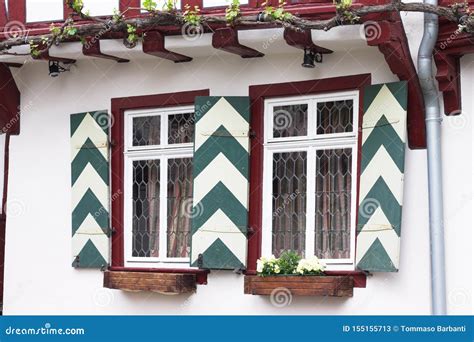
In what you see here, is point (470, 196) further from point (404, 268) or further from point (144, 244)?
point (144, 244)

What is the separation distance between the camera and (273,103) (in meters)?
12.2

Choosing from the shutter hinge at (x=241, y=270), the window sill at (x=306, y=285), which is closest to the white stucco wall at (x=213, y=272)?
the shutter hinge at (x=241, y=270)

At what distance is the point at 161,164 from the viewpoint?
12.8 meters

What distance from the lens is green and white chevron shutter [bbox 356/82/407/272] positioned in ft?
37.3

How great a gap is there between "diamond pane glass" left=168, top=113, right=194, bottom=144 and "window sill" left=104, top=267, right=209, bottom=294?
3.87ft

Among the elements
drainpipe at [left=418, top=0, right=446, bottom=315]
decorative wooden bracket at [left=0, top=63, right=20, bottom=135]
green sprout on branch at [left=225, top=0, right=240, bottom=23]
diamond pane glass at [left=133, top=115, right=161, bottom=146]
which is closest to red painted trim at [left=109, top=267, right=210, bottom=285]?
diamond pane glass at [left=133, top=115, right=161, bottom=146]

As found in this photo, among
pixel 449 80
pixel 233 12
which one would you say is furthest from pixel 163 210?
pixel 449 80

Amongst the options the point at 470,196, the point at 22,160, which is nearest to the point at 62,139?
the point at 22,160

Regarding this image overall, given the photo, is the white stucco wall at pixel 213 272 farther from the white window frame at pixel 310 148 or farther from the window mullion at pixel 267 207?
the window mullion at pixel 267 207

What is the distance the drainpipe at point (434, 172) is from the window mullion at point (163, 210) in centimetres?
269

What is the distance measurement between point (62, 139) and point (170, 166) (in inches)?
48.6

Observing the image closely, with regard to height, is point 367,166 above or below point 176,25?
below

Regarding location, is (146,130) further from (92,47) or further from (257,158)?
(257,158)

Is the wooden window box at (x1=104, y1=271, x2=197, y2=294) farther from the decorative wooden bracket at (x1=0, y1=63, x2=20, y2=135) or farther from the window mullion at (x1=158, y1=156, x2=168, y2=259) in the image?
the decorative wooden bracket at (x1=0, y1=63, x2=20, y2=135)
